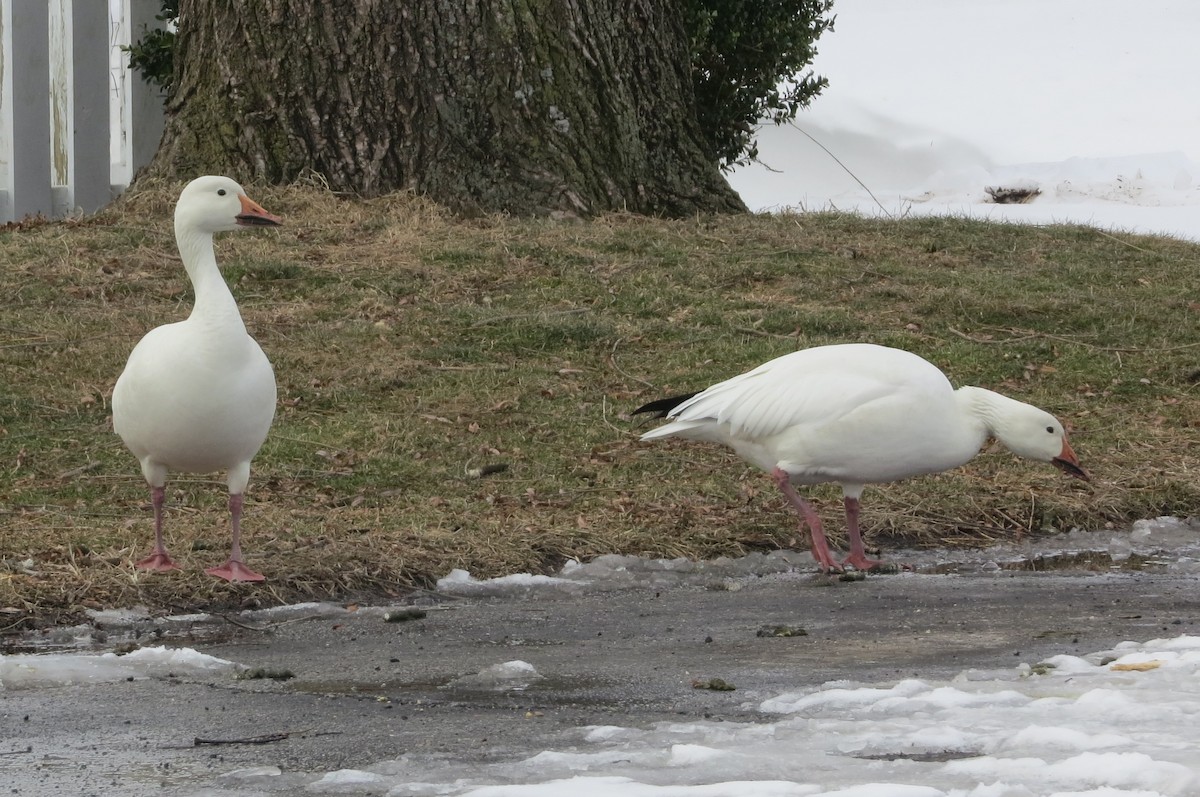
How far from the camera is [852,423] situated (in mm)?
6230

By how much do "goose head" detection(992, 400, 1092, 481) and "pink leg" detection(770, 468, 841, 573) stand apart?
0.90 metres

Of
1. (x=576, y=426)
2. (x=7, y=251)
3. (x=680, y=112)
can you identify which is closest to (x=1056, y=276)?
(x=680, y=112)

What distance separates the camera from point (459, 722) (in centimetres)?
402

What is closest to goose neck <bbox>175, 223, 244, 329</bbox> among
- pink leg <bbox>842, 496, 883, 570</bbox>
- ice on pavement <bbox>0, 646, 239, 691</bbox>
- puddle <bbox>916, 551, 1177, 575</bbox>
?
ice on pavement <bbox>0, 646, 239, 691</bbox>

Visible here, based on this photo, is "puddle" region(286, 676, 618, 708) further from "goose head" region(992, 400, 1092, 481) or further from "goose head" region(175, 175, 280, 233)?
"goose head" region(992, 400, 1092, 481)

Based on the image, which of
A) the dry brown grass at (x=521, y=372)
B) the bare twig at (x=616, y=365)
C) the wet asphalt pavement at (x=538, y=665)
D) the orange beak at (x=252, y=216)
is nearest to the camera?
the wet asphalt pavement at (x=538, y=665)

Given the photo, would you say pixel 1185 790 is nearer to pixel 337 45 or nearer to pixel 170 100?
pixel 337 45

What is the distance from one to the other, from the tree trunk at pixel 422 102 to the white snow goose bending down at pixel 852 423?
17.7 ft

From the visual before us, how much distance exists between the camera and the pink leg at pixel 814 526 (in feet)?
20.4

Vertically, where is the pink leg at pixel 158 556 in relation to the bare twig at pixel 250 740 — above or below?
above

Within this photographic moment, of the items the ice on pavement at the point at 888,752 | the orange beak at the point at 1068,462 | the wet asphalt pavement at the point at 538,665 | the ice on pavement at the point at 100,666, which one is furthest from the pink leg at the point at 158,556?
the orange beak at the point at 1068,462

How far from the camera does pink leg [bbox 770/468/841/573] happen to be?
20.4 ft

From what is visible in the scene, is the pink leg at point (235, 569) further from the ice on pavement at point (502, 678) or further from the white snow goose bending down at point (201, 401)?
the ice on pavement at point (502, 678)

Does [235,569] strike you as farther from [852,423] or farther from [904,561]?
[904,561]
